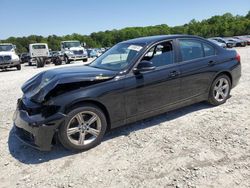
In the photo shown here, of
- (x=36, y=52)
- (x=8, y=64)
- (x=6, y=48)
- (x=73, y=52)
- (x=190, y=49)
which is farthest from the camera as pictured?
(x=36, y=52)

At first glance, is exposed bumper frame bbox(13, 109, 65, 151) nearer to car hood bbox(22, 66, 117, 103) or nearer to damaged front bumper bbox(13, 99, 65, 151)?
damaged front bumper bbox(13, 99, 65, 151)

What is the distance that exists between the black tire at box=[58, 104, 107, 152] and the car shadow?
15cm

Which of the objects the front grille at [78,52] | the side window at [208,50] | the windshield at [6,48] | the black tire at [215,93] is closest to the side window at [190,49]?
the side window at [208,50]

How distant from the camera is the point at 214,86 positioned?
5.50 m

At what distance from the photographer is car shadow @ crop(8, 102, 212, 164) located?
3.85m

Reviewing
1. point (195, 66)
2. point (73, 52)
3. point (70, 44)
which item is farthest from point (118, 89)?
point (70, 44)

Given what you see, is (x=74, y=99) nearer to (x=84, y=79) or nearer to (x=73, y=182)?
(x=84, y=79)

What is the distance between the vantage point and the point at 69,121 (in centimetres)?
374

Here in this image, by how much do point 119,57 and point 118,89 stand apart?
0.96 m

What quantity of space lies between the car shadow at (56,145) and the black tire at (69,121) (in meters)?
0.15

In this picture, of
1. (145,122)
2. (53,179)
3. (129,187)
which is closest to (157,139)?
(145,122)

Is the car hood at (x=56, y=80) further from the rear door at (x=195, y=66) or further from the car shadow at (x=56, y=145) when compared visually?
the rear door at (x=195, y=66)

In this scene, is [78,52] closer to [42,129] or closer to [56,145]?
[56,145]

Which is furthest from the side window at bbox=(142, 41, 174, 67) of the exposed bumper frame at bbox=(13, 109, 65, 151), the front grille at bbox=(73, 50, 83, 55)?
the front grille at bbox=(73, 50, 83, 55)
